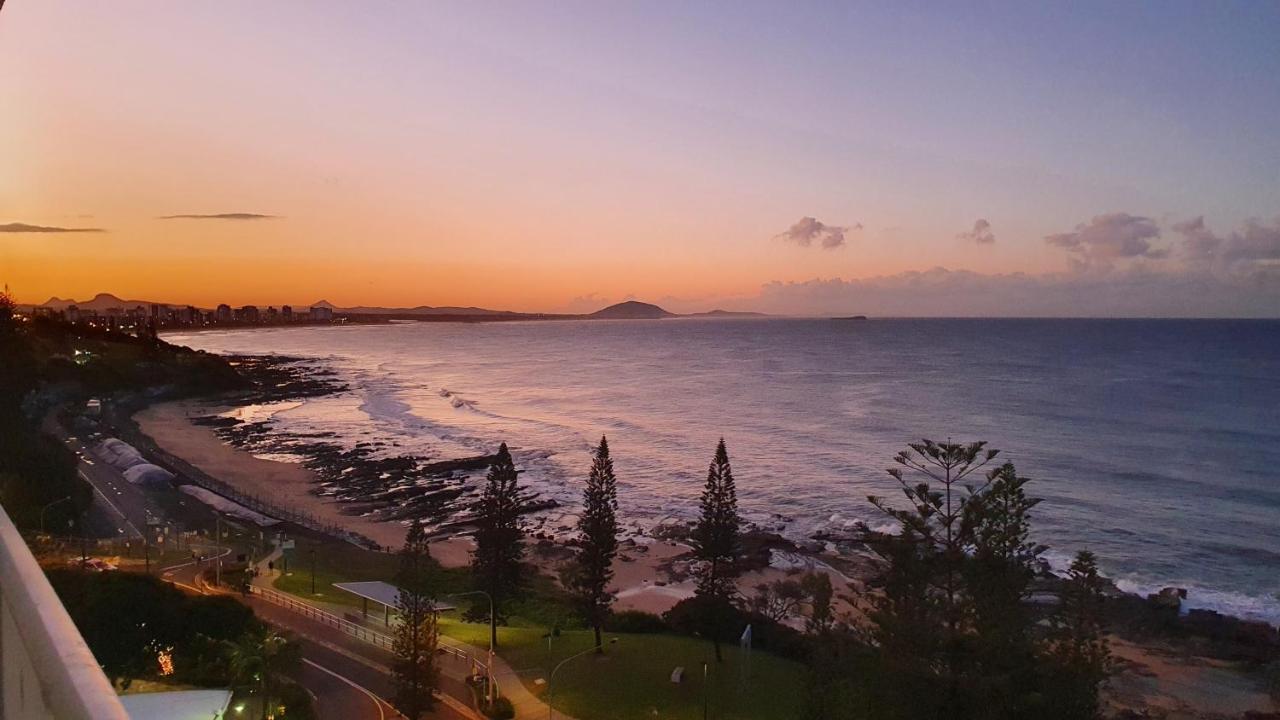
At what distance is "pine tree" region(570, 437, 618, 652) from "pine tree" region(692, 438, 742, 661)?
2.27m

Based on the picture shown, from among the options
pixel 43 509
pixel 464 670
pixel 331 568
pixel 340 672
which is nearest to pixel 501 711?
pixel 464 670

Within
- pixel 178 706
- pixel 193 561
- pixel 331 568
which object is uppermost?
pixel 178 706

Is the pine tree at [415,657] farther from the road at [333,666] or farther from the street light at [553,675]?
the street light at [553,675]

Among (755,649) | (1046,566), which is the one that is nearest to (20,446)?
(755,649)

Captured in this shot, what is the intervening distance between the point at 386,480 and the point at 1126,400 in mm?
47887

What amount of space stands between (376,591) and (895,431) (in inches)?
1300

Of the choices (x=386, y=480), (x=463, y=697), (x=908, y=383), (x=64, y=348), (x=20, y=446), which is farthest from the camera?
(x=908, y=383)

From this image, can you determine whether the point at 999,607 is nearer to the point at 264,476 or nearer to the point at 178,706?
the point at 178,706

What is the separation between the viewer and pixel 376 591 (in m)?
17.5

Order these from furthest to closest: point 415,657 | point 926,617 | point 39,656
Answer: point 415,657, point 926,617, point 39,656

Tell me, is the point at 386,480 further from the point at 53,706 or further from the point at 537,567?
the point at 53,706

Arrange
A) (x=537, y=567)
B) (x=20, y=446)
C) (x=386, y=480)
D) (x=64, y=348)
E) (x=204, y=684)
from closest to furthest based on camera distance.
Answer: (x=204, y=684) < (x=20, y=446) < (x=537, y=567) < (x=386, y=480) < (x=64, y=348)

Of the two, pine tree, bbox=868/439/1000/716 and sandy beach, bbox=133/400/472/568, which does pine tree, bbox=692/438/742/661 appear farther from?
sandy beach, bbox=133/400/472/568

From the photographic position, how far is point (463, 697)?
14.3 m
